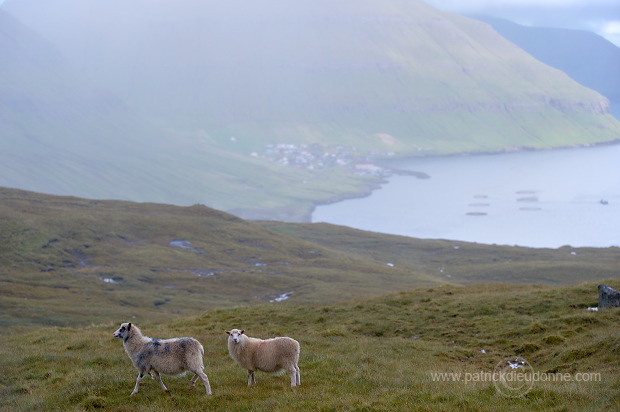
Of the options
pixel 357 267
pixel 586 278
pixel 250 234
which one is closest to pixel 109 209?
pixel 250 234

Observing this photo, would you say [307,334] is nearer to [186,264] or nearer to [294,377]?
[294,377]

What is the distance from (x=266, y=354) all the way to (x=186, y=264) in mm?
96976

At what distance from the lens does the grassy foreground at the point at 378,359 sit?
14258 mm

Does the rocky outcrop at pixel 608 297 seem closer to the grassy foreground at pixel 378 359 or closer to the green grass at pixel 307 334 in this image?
the grassy foreground at pixel 378 359

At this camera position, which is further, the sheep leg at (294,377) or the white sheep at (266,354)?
the white sheep at (266,354)

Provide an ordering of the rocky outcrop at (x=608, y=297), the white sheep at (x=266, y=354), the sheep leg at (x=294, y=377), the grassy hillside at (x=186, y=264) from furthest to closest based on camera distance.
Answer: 1. the grassy hillside at (x=186, y=264)
2. the rocky outcrop at (x=608, y=297)
3. the white sheep at (x=266, y=354)
4. the sheep leg at (x=294, y=377)

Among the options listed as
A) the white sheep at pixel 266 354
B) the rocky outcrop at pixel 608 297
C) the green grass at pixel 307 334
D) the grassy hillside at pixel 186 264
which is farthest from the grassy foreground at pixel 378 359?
the grassy hillside at pixel 186 264

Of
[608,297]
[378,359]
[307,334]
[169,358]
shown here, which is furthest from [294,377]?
[608,297]

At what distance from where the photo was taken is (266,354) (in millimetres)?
16578

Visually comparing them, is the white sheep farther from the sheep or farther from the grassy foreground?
the sheep

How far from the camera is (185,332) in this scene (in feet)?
104

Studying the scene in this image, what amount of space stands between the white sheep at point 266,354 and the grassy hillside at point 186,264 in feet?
139

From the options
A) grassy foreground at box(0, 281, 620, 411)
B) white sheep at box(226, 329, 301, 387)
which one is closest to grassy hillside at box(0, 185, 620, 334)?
grassy foreground at box(0, 281, 620, 411)

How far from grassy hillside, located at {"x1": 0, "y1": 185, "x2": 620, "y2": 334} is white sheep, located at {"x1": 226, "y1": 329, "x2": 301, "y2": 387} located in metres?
42.5
